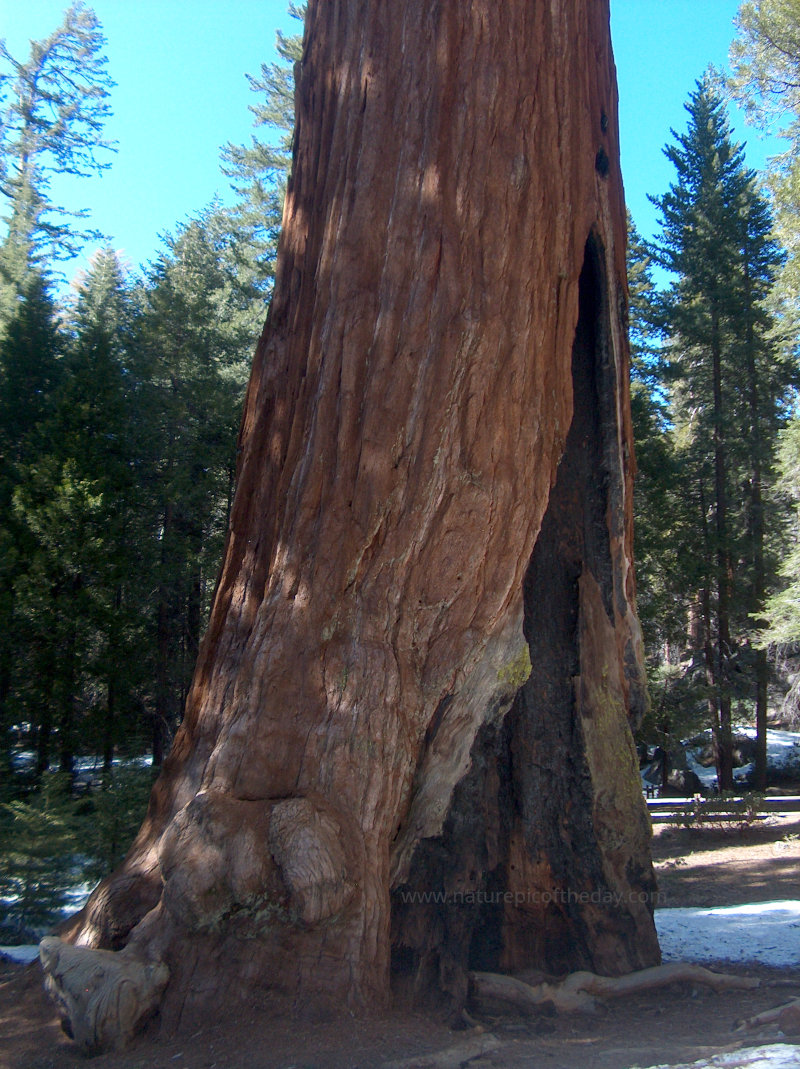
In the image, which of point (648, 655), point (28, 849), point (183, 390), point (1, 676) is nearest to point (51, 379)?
point (183, 390)

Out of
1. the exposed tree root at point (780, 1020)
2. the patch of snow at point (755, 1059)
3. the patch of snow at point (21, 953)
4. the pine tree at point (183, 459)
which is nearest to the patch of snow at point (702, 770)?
the pine tree at point (183, 459)

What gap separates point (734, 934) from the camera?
211 inches

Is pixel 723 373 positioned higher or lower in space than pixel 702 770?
higher

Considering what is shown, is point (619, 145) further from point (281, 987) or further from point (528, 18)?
point (281, 987)

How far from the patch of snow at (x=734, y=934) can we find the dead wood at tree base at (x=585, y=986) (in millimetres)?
849

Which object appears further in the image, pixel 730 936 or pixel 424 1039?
pixel 730 936

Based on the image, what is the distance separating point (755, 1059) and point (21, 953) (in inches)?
191

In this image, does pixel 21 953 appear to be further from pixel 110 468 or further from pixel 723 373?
pixel 723 373

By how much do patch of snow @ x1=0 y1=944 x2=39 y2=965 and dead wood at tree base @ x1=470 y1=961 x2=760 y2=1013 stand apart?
3.06m

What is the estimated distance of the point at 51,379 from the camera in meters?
17.8

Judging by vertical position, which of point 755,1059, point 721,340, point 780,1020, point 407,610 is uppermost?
point 721,340

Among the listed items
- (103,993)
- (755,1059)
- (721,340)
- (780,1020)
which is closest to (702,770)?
(721,340)

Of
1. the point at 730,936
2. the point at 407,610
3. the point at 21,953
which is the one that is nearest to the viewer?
the point at 407,610

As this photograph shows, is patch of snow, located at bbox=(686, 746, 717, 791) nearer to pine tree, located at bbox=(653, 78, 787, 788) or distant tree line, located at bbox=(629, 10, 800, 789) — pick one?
distant tree line, located at bbox=(629, 10, 800, 789)
